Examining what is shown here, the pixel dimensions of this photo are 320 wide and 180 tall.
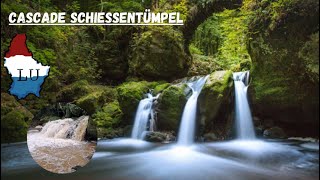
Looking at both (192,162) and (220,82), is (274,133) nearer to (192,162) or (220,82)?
(220,82)

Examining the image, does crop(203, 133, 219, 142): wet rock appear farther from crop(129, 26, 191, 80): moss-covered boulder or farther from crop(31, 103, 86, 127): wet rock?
crop(31, 103, 86, 127): wet rock

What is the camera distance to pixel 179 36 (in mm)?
3664

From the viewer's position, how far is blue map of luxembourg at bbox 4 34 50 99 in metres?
3.72

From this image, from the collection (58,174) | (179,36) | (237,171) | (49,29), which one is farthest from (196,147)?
(49,29)

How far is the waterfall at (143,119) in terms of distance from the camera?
11.6 ft

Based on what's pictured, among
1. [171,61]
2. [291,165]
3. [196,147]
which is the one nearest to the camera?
[291,165]

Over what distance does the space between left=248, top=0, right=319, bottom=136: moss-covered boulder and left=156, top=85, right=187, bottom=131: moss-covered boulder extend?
709 mm

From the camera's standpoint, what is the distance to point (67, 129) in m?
3.70

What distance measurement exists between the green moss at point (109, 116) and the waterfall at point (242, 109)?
120 centimetres

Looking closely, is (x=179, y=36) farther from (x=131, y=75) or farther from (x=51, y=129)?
(x=51, y=129)

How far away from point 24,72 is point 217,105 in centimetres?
207

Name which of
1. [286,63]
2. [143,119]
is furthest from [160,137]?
[286,63]

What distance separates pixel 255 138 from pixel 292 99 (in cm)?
52

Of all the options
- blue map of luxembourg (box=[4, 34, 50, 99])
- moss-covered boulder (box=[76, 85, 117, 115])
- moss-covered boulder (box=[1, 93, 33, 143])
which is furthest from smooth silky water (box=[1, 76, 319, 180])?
blue map of luxembourg (box=[4, 34, 50, 99])
